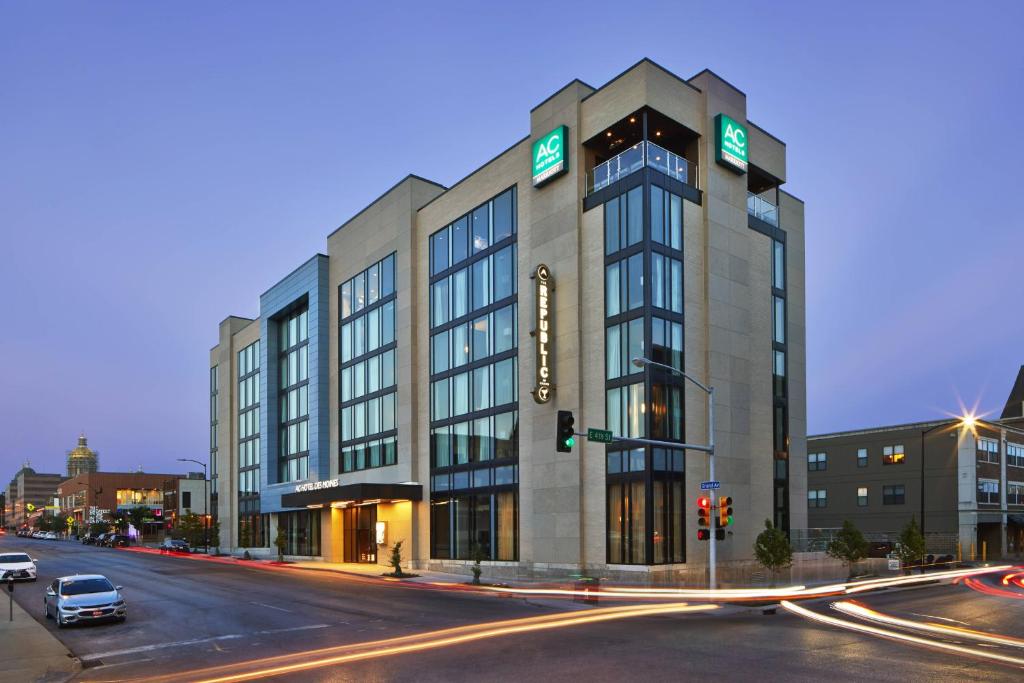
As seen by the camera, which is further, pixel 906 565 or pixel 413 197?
pixel 413 197

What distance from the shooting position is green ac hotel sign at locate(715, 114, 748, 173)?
4375cm

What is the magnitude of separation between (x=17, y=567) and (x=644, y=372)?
33.8 m

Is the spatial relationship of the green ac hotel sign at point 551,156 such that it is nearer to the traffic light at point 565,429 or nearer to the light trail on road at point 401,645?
the traffic light at point 565,429

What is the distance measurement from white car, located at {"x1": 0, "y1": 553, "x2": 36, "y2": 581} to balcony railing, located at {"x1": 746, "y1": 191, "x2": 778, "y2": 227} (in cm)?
4444

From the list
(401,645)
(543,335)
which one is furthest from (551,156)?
(401,645)

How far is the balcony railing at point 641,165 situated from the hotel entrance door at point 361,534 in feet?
97.2

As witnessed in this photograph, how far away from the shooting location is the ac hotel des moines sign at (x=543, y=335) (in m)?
43.0

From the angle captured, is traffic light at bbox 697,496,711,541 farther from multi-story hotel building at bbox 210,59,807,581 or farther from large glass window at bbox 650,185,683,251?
large glass window at bbox 650,185,683,251

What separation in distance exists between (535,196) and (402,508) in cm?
2312

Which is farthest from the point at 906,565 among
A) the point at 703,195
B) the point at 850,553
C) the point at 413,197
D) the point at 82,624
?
the point at 82,624

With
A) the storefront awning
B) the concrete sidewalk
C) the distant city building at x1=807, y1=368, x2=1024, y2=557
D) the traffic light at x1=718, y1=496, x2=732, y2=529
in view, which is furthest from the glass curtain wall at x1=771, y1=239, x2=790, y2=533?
the concrete sidewalk

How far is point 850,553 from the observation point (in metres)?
43.8

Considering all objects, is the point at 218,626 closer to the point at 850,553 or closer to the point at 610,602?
the point at 610,602

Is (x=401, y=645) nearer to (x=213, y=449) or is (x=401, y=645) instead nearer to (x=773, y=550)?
(x=773, y=550)
